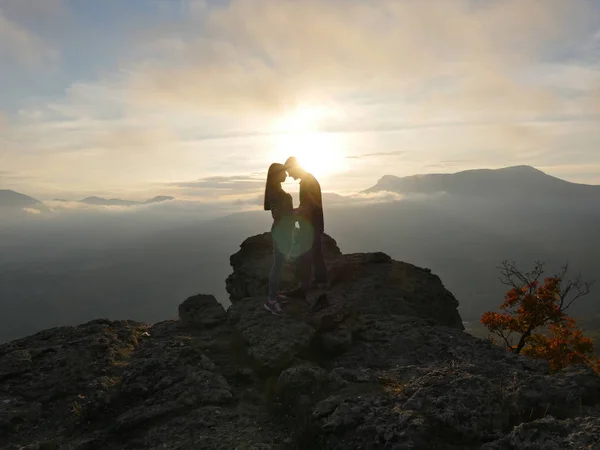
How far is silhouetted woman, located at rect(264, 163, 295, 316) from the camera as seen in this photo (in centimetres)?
1203

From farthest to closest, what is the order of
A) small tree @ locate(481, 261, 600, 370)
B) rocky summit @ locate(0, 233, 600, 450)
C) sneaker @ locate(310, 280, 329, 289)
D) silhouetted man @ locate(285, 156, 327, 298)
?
small tree @ locate(481, 261, 600, 370) → sneaker @ locate(310, 280, 329, 289) → silhouetted man @ locate(285, 156, 327, 298) → rocky summit @ locate(0, 233, 600, 450)

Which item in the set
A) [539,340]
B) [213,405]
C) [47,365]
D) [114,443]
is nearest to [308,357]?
[213,405]

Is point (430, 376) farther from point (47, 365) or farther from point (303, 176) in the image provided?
point (47, 365)

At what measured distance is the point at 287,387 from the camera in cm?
848

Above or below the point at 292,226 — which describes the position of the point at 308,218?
above

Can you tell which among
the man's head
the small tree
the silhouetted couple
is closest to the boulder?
the silhouetted couple

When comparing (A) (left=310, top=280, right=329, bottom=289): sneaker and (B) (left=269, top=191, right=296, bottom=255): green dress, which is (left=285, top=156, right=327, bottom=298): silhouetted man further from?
(A) (left=310, top=280, right=329, bottom=289): sneaker

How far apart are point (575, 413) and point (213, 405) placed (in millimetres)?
7302

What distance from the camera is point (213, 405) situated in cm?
858

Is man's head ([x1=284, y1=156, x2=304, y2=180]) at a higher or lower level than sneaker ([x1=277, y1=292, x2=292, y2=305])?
higher

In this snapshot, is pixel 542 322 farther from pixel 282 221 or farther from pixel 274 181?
pixel 274 181

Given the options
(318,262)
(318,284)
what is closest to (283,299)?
(318,262)

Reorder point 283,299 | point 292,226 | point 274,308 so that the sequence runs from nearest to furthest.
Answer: point 292,226, point 274,308, point 283,299

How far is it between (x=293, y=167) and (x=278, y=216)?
171 cm
